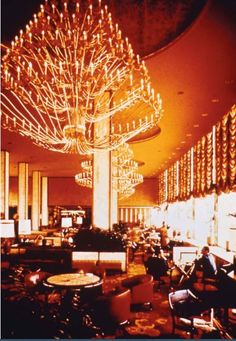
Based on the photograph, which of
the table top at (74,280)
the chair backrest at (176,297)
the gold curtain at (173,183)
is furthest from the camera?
the gold curtain at (173,183)

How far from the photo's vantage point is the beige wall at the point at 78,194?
29.0 m

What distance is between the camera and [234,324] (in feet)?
20.8

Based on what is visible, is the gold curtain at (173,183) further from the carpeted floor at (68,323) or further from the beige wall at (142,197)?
the carpeted floor at (68,323)

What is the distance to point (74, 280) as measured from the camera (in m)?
6.12

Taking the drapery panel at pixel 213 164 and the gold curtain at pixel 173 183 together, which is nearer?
the drapery panel at pixel 213 164

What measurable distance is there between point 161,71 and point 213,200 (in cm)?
554

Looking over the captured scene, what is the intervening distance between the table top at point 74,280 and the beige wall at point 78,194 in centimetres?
2250

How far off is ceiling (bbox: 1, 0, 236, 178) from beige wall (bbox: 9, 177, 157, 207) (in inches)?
672

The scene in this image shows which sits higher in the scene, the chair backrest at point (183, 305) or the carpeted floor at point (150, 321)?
the chair backrest at point (183, 305)

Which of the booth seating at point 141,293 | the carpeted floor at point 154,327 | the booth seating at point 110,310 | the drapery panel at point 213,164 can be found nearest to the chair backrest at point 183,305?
the carpeted floor at point 154,327

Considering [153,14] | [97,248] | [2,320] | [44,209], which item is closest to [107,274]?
[97,248]

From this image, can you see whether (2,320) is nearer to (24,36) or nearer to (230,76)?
(24,36)

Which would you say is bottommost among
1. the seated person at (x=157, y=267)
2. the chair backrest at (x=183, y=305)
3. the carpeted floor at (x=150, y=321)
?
the carpeted floor at (x=150, y=321)

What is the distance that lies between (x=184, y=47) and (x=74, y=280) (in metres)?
4.01
